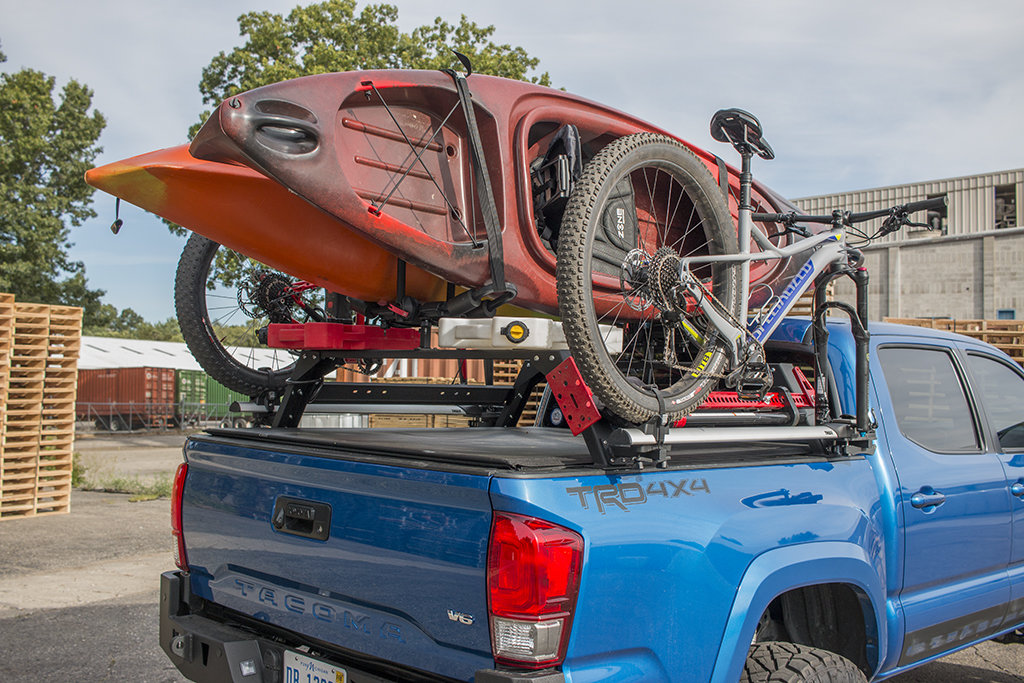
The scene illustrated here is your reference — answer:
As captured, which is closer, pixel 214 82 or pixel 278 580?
pixel 278 580

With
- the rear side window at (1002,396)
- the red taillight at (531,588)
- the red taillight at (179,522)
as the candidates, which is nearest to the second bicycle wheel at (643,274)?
the red taillight at (531,588)

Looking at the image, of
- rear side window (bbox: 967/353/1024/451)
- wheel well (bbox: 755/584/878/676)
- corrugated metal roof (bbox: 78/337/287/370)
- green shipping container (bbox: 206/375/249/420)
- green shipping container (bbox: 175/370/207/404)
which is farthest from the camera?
corrugated metal roof (bbox: 78/337/287/370)

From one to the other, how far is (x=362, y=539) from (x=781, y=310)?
6.52ft

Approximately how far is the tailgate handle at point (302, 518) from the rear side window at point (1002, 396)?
3.12 meters

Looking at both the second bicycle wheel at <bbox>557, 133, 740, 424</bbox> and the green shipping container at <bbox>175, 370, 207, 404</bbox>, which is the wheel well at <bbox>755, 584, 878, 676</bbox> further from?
the green shipping container at <bbox>175, 370, 207, 404</bbox>

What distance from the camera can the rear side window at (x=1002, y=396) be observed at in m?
3.87

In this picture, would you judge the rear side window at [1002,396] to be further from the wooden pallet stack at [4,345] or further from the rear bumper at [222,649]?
the wooden pallet stack at [4,345]

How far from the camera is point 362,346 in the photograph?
369 cm

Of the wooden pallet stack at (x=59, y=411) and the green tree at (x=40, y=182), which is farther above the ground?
the green tree at (x=40, y=182)

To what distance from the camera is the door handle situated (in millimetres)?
3188

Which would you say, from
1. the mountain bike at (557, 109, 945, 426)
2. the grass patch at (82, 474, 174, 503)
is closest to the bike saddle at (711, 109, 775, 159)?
the mountain bike at (557, 109, 945, 426)

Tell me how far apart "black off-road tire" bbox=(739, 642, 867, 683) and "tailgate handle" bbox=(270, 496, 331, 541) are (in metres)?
1.40

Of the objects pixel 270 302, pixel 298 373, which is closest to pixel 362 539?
pixel 298 373

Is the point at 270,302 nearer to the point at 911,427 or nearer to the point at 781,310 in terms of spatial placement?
the point at 781,310
